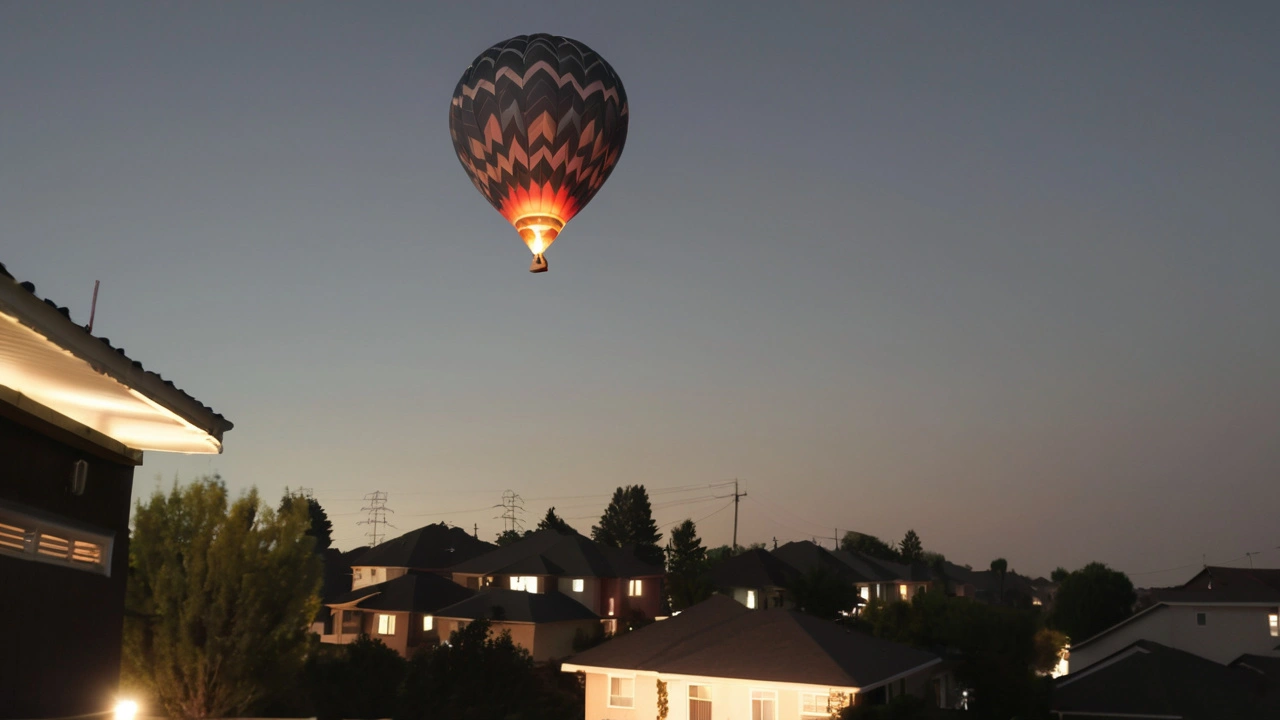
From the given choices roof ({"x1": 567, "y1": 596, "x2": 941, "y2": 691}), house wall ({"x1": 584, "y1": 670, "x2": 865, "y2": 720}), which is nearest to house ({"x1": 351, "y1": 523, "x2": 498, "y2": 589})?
roof ({"x1": 567, "y1": 596, "x2": 941, "y2": 691})

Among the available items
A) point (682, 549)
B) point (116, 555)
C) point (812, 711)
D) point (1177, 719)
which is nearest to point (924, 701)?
point (812, 711)

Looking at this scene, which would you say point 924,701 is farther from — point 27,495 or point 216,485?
point 27,495

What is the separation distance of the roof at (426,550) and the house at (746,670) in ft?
130

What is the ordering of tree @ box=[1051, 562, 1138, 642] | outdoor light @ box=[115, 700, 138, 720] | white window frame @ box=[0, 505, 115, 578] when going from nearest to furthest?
white window frame @ box=[0, 505, 115, 578]
outdoor light @ box=[115, 700, 138, 720]
tree @ box=[1051, 562, 1138, 642]

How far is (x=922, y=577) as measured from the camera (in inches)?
3844

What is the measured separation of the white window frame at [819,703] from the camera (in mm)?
26672

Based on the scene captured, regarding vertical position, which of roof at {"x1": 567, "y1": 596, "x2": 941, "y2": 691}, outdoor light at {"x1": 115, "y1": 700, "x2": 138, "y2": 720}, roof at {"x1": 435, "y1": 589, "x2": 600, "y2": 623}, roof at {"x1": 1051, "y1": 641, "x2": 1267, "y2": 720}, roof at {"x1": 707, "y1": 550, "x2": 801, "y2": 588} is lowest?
roof at {"x1": 1051, "y1": 641, "x2": 1267, "y2": 720}

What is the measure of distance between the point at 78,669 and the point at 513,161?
15.9 meters

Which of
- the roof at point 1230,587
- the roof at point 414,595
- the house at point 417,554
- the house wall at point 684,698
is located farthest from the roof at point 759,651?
the house at point 417,554

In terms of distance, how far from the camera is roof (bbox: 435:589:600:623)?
159 ft

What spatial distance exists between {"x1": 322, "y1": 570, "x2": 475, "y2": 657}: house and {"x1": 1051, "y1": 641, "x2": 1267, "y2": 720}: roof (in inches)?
1192

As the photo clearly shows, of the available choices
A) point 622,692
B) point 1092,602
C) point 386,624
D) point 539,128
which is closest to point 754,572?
point 1092,602

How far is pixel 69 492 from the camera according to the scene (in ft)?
23.4

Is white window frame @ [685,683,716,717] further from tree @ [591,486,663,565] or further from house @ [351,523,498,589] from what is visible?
tree @ [591,486,663,565]
